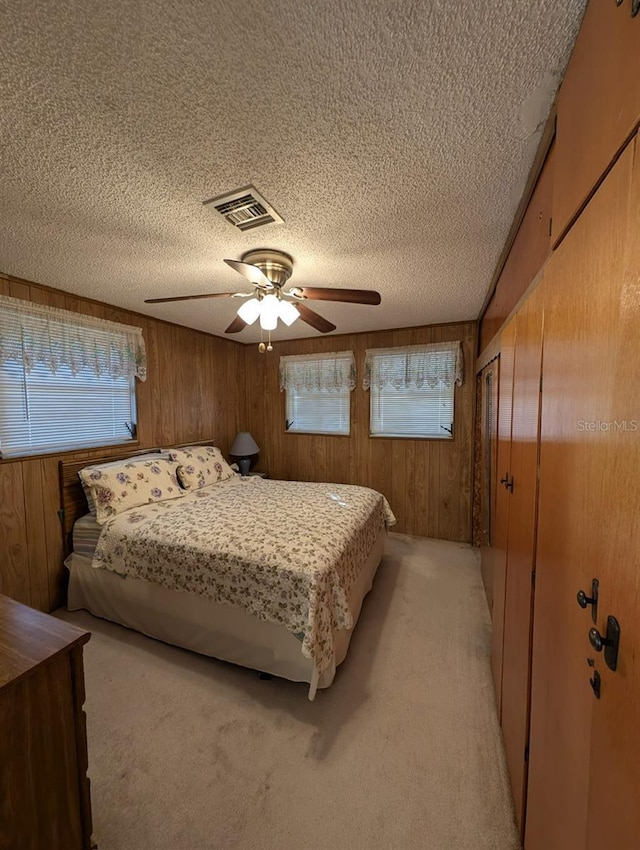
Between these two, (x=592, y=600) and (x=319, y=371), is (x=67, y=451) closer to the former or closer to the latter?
(x=319, y=371)

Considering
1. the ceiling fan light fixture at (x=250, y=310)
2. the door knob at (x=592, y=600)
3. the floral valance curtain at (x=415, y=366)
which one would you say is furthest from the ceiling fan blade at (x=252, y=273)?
the floral valance curtain at (x=415, y=366)

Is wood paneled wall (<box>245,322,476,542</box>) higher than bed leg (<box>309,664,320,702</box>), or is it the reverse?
wood paneled wall (<box>245,322,476,542</box>)

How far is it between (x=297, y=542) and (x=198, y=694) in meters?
0.92

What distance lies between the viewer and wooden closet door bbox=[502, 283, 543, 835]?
1109mm

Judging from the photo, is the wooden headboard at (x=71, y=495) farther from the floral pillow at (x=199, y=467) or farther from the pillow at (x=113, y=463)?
the floral pillow at (x=199, y=467)

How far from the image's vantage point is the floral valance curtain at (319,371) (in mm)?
3922

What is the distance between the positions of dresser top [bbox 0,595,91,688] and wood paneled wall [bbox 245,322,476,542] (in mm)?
3208

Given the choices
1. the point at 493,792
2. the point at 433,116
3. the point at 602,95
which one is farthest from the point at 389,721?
the point at 433,116

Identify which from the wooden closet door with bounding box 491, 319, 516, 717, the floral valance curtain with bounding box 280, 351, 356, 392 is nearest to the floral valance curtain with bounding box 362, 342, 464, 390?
the floral valance curtain with bounding box 280, 351, 356, 392

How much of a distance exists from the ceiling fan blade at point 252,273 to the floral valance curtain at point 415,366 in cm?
209

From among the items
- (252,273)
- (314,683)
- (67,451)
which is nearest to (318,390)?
(252,273)

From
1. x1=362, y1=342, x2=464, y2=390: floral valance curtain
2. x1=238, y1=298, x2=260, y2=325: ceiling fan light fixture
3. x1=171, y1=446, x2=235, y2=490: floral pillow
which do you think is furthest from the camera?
x1=362, y1=342, x2=464, y2=390: floral valance curtain

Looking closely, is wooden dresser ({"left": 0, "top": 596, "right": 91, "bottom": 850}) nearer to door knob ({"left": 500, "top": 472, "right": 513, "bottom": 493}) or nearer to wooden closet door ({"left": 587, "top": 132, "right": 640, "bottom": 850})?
wooden closet door ({"left": 587, "top": 132, "right": 640, "bottom": 850})

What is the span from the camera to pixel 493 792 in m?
1.28
